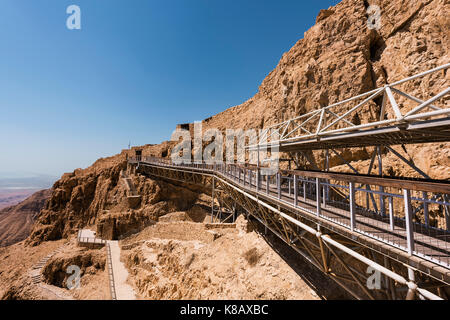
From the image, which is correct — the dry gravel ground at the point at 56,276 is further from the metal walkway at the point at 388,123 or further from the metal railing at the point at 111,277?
the metal walkway at the point at 388,123

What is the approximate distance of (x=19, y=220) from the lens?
5731 cm

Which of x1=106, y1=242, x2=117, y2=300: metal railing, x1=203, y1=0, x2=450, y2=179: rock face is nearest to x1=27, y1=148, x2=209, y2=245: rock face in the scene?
x1=106, y1=242, x2=117, y2=300: metal railing

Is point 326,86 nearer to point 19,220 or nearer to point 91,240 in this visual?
point 91,240

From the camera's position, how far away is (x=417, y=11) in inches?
397

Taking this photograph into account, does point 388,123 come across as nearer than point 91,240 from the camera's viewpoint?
Yes

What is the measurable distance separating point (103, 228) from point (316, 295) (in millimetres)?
22508

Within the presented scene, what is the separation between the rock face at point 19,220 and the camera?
153 ft

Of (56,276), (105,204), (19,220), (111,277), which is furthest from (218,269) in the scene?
(19,220)

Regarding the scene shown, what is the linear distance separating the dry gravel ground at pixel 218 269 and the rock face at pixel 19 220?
51936mm

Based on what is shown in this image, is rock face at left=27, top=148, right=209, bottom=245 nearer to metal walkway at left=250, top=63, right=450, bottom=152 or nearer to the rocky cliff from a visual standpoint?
the rocky cliff

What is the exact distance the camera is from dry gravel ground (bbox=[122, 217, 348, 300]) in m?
7.86

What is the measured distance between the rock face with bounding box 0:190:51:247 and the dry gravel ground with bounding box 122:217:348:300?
5194cm

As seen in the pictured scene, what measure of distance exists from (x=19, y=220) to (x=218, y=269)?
7881cm
